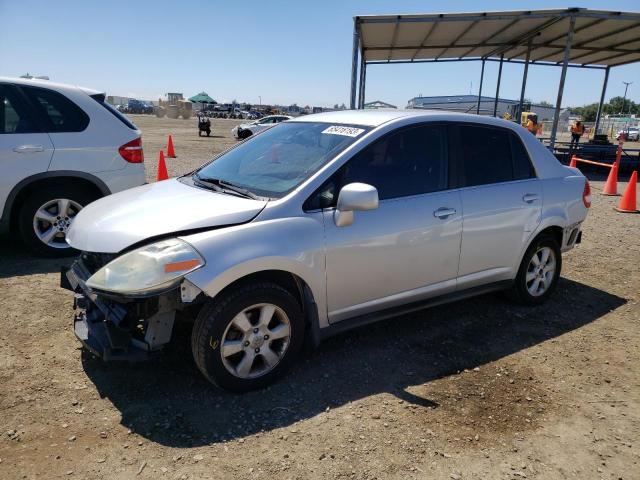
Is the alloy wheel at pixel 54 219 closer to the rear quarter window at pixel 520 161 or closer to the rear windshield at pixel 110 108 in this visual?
the rear windshield at pixel 110 108

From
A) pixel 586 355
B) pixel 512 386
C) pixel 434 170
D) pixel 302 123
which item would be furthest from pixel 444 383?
pixel 302 123

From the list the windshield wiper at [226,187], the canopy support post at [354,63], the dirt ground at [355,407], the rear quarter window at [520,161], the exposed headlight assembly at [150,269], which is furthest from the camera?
the canopy support post at [354,63]

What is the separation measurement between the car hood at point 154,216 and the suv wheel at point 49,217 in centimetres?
209

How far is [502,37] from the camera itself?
15.2m

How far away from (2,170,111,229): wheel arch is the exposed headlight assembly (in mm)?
2968

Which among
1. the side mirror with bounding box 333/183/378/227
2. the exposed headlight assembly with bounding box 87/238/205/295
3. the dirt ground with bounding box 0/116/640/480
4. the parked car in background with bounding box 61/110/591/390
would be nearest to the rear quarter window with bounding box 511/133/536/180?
the parked car in background with bounding box 61/110/591/390

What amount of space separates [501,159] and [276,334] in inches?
99.9

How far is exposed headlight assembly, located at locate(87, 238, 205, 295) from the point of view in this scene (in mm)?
2639

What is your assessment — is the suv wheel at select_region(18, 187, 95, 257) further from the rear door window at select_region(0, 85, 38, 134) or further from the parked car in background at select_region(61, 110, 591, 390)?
the parked car in background at select_region(61, 110, 591, 390)

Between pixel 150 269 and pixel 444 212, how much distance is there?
217cm

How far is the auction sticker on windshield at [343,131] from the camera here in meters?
3.47

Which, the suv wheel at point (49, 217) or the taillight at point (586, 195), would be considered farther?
the suv wheel at point (49, 217)

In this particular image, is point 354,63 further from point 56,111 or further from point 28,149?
point 28,149

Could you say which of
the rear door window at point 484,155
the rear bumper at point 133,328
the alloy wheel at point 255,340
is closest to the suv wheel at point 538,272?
the rear door window at point 484,155
